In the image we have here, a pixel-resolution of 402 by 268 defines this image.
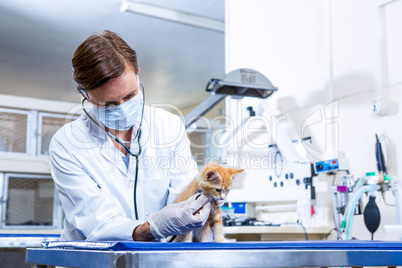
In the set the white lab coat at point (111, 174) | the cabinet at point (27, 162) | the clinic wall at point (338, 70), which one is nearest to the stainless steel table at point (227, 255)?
the white lab coat at point (111, 174)

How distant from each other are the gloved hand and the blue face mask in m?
0.41

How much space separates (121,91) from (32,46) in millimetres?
4841

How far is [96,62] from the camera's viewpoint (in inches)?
48.0

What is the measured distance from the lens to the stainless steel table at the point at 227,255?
751mm

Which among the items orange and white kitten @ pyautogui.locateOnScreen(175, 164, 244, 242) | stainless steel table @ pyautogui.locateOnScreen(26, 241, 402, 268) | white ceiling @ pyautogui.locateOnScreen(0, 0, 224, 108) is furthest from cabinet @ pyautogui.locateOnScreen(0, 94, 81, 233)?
stainless steel table @ pyautogui.locateOnScreen(26, 241, 402, 268)

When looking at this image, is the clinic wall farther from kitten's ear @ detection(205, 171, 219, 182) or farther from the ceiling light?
kitten's ear @ detection(205, 171, 219, 182)

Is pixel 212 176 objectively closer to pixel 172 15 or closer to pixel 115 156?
pixel 115 156

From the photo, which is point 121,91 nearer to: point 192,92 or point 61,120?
point 61,120

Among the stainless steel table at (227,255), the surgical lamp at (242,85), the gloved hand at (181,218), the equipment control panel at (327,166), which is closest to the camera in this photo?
the stainless steel table at (227,255)

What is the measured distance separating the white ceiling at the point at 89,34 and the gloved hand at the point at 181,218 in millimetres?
3694

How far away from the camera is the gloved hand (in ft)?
3.33

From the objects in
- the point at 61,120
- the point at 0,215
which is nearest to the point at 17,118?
the point at 61,120

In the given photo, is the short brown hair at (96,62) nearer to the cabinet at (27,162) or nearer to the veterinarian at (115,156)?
the veterinarian at (115,156)

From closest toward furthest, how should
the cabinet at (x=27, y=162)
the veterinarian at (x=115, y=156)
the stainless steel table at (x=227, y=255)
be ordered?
the stainless steel table at (x=227, y=255)
the veterinarian at (x=115, y=156)
the cabinet at (x=27, y=162)
